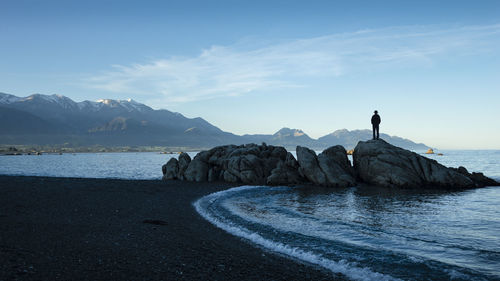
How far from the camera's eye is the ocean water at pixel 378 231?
37.8 ft

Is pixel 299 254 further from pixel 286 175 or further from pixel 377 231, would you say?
pixel 286 175

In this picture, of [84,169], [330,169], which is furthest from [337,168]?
[84,169]

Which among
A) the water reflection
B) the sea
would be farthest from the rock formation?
the sea

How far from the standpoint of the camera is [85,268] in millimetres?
9867

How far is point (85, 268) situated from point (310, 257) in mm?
7908

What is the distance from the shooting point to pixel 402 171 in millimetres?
38875

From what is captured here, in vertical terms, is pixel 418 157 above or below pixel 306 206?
above

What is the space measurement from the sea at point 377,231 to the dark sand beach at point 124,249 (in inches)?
55.2

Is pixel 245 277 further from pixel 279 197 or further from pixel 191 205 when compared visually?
pixel 279 197

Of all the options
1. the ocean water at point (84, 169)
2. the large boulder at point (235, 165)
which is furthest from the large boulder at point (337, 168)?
the ocean water at point (84, 169)

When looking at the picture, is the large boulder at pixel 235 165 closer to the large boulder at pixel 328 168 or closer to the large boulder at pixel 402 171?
the large boulder at pixel 328 168

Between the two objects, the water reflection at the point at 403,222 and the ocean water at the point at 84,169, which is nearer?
the water reflection at the point at 403,222

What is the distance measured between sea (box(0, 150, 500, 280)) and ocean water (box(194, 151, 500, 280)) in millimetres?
35

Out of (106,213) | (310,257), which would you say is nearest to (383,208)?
(310,257)
